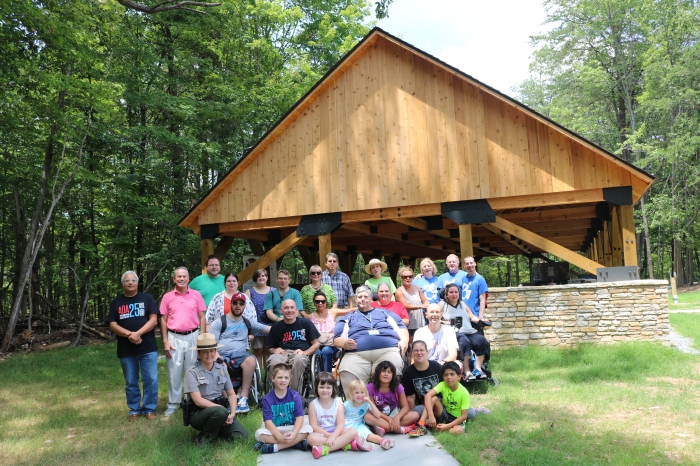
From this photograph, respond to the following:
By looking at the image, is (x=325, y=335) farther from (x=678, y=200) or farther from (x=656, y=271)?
(x=656, y=271)

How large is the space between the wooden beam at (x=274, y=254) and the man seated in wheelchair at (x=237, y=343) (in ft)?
17.0

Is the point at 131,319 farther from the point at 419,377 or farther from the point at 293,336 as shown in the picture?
the point at 419,377

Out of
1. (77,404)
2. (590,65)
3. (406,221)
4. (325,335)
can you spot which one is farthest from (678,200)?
(77,404)

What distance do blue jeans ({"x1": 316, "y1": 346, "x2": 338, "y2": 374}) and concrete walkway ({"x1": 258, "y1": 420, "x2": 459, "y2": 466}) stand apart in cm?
151

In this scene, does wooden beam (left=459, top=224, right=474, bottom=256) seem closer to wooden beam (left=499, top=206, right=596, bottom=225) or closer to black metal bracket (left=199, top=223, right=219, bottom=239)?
wooden beam (left=499, top=206, right=596, bottom=225)

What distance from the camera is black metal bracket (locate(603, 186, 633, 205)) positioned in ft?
30.4

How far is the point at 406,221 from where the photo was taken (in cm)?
1098

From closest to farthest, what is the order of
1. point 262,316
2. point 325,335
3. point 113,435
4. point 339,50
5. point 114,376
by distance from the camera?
point 113,435 → point 325,335 → point 262,316 → point 114,376 → point 339,50

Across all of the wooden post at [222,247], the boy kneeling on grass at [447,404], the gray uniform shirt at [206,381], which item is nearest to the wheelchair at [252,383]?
the gray uniform shirt at [206,381]

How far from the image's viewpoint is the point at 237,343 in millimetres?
6035

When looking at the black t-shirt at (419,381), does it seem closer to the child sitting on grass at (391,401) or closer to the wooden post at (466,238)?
the child sitting on grass at (391,401)

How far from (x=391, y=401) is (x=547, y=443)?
55.9 inches

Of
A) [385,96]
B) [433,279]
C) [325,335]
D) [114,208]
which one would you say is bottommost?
[325,335]

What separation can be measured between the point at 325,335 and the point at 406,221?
200 inches
